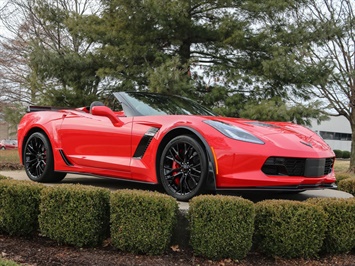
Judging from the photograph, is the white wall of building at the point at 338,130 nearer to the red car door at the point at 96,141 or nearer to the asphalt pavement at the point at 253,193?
the asphalt pavement at the point at 253,193

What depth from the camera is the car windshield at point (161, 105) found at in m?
4.64

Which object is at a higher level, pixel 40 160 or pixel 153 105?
pixel 153 105

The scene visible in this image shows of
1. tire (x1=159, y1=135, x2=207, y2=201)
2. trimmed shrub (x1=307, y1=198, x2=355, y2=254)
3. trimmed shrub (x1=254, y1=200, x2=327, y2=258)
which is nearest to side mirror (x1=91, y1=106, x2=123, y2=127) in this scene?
tire (x1=159, y1=135, x2=207, y2=201)

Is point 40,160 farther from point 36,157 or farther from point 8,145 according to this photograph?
point 8,145

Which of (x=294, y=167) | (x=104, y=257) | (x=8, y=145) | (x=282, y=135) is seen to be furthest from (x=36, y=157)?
(x=8, y=145)

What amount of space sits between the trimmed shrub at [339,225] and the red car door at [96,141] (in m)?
2.08

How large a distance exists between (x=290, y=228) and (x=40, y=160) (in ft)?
11.5

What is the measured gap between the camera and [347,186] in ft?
18.2

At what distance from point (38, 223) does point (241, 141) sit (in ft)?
6.96

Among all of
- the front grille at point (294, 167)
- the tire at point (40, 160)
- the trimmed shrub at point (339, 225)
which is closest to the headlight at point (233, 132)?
the front grille at point (294, 167)

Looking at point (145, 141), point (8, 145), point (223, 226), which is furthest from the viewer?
point (8, 145)

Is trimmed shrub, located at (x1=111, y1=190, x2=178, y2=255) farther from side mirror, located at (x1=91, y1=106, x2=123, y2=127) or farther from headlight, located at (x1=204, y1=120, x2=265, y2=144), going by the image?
side mirror, located at (x1=91, y1=106, x2=123, y2=127)

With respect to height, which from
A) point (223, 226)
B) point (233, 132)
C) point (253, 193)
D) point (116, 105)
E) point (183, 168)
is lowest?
point (223, 226)

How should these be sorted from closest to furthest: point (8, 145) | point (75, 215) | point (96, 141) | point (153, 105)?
point (75, 215) → point (96, 141) → point (153, 105) → point (8, 145)
